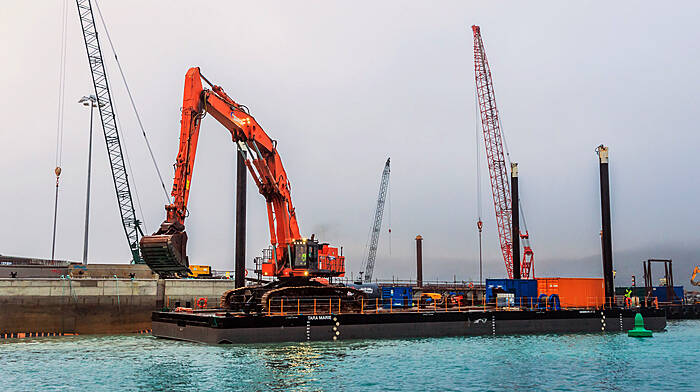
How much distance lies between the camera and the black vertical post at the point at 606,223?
5319cm

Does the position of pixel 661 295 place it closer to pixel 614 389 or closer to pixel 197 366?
pixel 614 389

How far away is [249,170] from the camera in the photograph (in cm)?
4503

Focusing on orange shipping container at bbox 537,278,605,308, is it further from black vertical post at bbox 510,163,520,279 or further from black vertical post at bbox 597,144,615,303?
black vertical post at bbox 510,163,520,279

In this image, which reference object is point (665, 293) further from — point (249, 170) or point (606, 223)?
point (249, 170)

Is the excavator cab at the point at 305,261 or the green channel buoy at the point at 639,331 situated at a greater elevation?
the excavator cab at the point at 305,261

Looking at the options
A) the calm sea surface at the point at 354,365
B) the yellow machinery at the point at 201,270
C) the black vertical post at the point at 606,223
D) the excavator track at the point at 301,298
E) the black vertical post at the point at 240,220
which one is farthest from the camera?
the yellow machinery at the point at 201,270

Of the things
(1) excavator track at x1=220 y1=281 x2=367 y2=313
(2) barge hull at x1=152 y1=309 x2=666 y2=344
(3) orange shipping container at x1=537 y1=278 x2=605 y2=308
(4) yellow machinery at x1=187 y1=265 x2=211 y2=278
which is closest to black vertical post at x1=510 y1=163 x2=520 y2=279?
(3) orange shipping container at x1=537 y1=278 x2=605 y2=308

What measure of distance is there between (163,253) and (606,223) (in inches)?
1514

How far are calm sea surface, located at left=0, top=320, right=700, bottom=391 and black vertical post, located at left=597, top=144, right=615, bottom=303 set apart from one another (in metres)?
11.0

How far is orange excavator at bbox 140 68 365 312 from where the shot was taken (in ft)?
126

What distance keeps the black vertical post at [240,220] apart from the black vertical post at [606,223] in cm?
3013

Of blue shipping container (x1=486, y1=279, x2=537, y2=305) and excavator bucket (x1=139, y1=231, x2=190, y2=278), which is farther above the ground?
excavator bucket (x1=139, y1=231, x2=190, y2=278)

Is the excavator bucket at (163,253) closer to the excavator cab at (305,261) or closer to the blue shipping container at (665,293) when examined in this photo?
the excavator cab at (305,261)

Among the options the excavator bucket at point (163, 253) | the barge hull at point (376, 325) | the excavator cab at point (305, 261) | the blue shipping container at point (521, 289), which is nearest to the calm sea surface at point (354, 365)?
the barge hull at point (376, 325)
